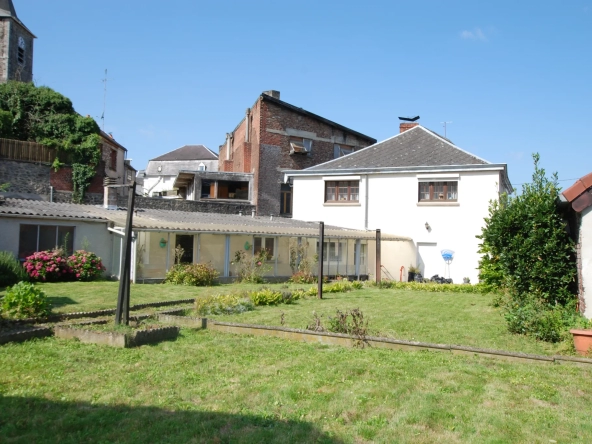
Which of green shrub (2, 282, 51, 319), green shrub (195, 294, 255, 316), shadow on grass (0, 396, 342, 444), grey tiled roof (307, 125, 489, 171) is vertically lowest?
shadow on grass (0, 396, 342, 444)

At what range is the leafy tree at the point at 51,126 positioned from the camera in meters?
34.0

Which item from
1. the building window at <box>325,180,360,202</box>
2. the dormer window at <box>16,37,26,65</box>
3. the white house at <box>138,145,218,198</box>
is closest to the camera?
the building window at <box>325,180,360,202</box>

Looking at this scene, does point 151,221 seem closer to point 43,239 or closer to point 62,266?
point 62,266

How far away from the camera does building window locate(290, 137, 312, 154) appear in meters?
37.4

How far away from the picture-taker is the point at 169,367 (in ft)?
23.0

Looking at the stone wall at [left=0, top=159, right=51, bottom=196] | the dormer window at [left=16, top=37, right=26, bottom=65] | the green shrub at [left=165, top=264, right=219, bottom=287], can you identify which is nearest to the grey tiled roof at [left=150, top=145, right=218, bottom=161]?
the dormer window at [left=16, top=37, right=26, bottom=65]

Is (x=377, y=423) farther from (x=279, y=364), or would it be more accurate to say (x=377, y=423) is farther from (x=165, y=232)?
(x=165, y=232)

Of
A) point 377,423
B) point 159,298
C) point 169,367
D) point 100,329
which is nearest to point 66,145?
point 159,298

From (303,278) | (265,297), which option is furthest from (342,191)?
(265,297)

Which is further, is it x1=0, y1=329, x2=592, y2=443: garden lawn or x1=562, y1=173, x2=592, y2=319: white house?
x1=562, y1=173, x2=592, y2=319: white house

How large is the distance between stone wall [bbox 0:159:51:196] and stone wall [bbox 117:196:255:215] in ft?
18.6

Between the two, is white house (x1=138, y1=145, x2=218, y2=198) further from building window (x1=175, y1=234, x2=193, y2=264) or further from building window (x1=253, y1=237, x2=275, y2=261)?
building window (x1=175, y1=234, x2=193, y2=264)

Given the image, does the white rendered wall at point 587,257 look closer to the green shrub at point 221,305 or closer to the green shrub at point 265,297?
the green shrub at point 221,305

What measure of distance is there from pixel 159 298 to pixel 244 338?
21.7 feet
